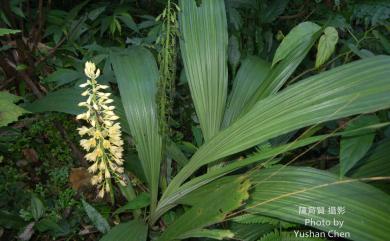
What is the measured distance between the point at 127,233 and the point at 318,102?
734 millimetres

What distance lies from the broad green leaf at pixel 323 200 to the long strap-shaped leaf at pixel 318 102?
13 cm

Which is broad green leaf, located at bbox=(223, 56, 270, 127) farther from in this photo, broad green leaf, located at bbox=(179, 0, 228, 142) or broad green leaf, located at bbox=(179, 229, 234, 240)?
broad green leaf, located at bbox=(179, 229, 234, 240)

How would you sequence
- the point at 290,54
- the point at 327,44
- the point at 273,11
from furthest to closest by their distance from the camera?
the point at 273,11, the point at 290,54, the point at 327,44

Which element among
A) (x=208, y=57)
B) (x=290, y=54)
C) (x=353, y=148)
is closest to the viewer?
(x=353, y=148)

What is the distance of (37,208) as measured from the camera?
150 centimetres

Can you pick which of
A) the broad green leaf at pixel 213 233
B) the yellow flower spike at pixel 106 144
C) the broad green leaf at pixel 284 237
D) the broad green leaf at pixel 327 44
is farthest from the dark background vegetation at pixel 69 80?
the broad green leaf at pixel 213 233

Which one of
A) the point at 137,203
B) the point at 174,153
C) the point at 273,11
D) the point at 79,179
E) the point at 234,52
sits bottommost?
the point at 137,203

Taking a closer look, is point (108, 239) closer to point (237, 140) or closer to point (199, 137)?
point (237, 140)

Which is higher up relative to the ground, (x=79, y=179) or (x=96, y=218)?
(x=79, y=179)

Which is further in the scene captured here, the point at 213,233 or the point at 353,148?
the point at 353,148

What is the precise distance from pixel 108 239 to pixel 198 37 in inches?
33.3

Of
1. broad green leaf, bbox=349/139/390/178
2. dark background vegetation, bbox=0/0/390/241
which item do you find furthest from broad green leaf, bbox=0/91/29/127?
broad green leaf, bbox=349/139/390/178

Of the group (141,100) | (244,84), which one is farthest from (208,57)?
(141,100)

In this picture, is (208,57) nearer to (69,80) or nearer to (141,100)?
(141,100)
